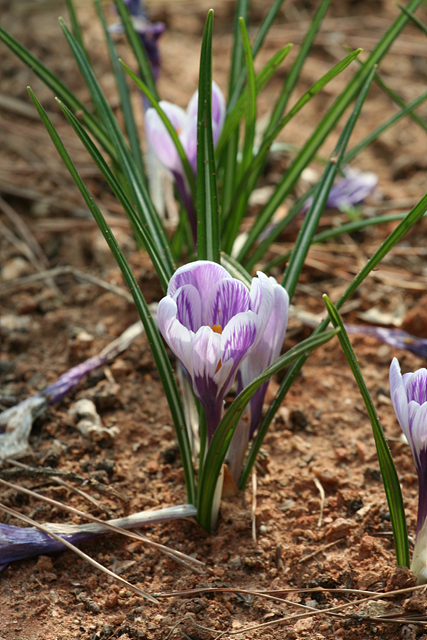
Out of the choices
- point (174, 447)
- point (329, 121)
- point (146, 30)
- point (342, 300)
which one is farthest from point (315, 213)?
A: point (146, 30)

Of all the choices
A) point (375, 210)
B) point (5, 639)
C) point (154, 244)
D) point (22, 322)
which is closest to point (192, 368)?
point (154, 244)

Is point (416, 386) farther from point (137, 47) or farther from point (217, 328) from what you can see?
point (137, 47)

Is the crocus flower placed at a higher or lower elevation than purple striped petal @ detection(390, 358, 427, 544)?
higher

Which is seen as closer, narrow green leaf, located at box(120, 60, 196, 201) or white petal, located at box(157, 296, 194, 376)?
white petal, located at box(157, 296, 194, 376)

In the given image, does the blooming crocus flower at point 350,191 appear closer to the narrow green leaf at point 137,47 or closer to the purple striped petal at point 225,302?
the narrow green leaf at point 137,47

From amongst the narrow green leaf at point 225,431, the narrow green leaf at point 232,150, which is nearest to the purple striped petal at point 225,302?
the narrow green leaf at point 225,431

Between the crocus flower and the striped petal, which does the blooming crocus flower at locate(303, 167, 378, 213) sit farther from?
the striped petal

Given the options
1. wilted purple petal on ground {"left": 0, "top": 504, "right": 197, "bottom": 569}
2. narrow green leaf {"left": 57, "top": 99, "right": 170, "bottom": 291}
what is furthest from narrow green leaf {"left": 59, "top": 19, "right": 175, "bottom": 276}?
wilted purple petal on ground {"left": 0, "top": 504, "right": 197, "bottom": 569}

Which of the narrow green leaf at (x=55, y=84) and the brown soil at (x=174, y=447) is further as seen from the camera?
the narrow green leaf at (x=55, y=84)

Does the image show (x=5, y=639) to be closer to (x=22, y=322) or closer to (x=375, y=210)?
(x=22, y=322)
